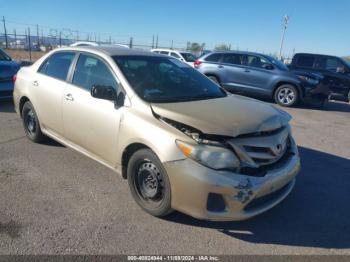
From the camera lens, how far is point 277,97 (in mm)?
10766

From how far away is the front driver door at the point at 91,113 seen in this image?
354cm

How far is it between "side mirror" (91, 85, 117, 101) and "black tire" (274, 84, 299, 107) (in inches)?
333

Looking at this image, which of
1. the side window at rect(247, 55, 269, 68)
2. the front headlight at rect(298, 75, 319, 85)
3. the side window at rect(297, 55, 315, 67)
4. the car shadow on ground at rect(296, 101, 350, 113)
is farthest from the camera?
the side window at rect(297, 55, 315, 67)

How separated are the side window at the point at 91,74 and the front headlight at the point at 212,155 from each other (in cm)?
134

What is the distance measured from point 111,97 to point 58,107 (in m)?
1.22

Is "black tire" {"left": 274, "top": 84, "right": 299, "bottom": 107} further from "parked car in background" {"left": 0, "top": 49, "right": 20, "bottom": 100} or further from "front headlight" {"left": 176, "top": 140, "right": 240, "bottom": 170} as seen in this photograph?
"front headlight" {"left": 176, "top": 140, "right": 240, "bottom": 170}

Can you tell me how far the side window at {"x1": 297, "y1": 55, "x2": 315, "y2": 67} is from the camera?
1279 centimetres

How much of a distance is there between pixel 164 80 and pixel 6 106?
19.3 ft

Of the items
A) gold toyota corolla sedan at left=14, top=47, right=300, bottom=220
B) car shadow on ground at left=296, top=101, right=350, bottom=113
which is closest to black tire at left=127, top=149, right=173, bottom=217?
gold toyota corolla sedan at left=14, top=47, right=300, bottom=220

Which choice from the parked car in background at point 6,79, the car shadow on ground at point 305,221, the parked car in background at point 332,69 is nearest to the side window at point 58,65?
the car shadow on ground at point 305,221

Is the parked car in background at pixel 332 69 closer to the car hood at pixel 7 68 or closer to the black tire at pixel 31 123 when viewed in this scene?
the car hood at pixel 7 68

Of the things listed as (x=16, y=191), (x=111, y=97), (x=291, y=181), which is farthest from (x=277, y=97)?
(x=16, y=191)

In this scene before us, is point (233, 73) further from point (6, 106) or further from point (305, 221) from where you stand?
point (305, 221)

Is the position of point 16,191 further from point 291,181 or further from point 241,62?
point 241,62
